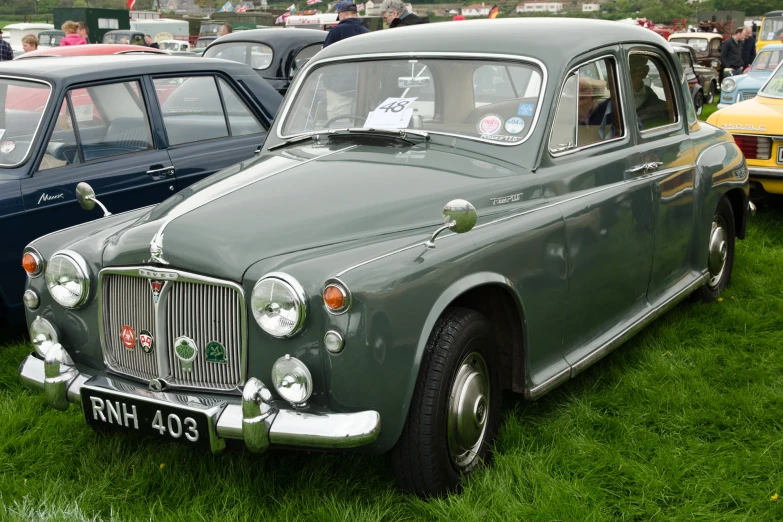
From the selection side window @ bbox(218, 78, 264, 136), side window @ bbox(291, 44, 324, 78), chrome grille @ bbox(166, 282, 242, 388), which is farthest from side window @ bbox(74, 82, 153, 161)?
side window @ bbox(291, 44, 324, 78)

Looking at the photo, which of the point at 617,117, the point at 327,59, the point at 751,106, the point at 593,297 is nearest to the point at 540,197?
the point at 593,297

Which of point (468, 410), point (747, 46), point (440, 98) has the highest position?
point (747, 46)

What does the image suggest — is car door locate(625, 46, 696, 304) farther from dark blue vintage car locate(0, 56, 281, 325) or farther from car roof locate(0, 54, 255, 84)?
car roof locate(0, 54, 255, 84)

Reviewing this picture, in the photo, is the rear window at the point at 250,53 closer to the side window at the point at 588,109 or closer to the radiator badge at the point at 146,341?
the side window at the point at 588,109

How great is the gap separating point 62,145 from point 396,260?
2976 millimetres

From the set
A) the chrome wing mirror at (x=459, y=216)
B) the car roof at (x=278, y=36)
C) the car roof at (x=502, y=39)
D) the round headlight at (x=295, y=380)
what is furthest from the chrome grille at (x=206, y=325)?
the car roof at (x=278, y=36)

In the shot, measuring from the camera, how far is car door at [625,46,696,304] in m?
4.43

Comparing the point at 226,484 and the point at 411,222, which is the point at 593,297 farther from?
the point at 226,484

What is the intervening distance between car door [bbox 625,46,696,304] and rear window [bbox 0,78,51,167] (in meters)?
3.36

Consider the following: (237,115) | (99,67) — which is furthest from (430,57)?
(237,115)

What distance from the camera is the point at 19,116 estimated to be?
510cm

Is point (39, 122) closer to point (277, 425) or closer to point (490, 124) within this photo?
point (490, 124)

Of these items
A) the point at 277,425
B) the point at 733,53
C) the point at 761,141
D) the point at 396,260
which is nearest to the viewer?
the point at 277,425

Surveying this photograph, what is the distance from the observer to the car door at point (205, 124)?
562cm
